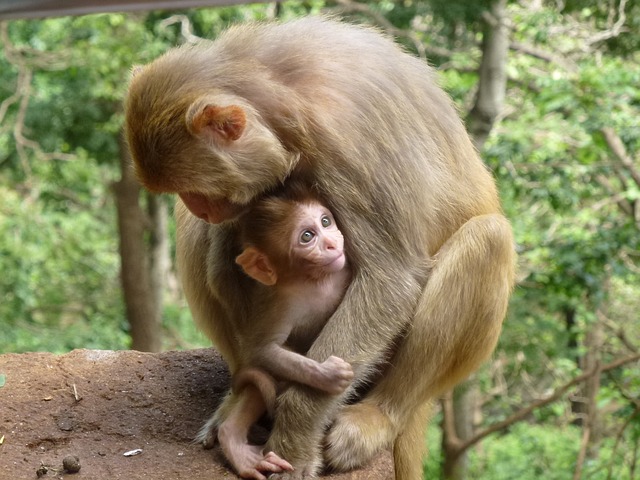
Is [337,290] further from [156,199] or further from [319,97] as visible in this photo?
[156,199]

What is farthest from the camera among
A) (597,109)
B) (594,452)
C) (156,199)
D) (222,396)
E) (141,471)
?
(156,199)

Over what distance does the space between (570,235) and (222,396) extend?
5.43m

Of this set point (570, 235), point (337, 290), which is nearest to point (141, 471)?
point (337, 290)

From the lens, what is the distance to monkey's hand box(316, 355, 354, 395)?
309cm

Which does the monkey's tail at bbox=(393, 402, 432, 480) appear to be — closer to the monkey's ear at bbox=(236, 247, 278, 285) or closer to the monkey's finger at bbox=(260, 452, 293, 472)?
the monkey's finger at bbox=(260, 452, 293, 472)

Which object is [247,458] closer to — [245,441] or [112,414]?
[245,441]

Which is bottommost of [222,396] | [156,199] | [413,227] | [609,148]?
[156,199]

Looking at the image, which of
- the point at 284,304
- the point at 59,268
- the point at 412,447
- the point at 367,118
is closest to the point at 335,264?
the point at 284,304

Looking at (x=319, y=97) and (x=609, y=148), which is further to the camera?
(x=609, y=148)

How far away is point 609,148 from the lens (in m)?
8.64

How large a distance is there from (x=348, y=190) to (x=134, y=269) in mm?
8364

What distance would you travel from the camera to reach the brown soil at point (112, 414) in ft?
10.5

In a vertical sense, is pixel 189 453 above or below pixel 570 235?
above

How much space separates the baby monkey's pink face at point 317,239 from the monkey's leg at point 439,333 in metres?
0.41
